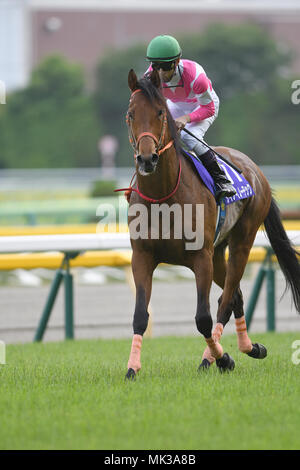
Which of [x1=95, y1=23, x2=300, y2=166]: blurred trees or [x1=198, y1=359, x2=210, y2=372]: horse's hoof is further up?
[x1=198, y1=359, x2=210, y2=372]: horse's hoof

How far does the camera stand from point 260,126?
167 ft

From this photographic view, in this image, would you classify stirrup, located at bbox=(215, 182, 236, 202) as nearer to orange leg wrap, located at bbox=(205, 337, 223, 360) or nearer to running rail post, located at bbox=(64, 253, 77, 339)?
orange leg wrap, located at bbox=(205, 337, 223, 360)

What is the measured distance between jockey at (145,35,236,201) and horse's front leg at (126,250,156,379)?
0.77m

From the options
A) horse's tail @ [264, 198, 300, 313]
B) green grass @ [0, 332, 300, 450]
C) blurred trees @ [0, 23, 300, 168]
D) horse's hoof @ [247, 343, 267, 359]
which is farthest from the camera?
blurred trees @ [0, 23, 300, 168]

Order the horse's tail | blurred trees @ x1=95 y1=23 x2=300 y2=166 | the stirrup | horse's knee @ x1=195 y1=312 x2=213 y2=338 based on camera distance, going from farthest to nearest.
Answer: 1. blurred trees @ x1=95 y1=23 x2=300 y2=166
2. the horse's tail
3. the stirrup
4. horse's knee @ x1=195 y1=312 x2=213 y2=338

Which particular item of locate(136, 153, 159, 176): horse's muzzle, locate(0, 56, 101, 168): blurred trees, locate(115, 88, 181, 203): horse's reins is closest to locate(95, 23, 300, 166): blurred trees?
locate(0, 56, 101, 168): blurred trees

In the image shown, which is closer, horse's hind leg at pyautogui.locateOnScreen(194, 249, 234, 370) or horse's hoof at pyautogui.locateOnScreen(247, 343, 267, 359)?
horse's hind leg at pyautogui.locateOnScreen(194, 249, 234, 370)

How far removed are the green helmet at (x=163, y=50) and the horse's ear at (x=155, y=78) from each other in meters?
0.28

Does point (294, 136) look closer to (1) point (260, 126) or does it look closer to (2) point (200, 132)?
(1) point (260, 126)

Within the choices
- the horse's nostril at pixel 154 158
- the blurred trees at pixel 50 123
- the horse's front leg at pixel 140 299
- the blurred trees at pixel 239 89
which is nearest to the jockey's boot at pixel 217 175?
the horse's front leg at pixel 140 299

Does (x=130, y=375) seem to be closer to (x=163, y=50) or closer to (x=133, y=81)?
(x=133, y=81)

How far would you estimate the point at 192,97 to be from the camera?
20.7 ft

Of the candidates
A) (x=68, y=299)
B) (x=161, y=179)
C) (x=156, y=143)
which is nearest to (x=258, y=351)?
(x=161, y=179)

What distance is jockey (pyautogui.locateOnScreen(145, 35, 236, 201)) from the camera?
592 centimetres
